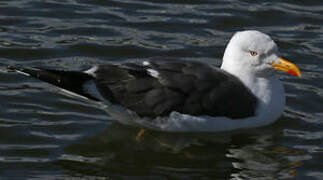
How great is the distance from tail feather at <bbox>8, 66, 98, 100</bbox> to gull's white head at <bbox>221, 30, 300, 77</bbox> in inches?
72.5

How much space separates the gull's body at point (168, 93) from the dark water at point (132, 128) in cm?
37

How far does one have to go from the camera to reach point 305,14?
14.2 m

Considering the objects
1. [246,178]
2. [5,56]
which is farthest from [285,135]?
[5,56]

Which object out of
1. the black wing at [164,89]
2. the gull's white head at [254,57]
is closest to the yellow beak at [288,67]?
the gull's white head at [254,57]

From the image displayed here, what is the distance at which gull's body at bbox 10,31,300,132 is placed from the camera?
32.5ft

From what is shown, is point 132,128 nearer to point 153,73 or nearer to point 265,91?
point 153,73

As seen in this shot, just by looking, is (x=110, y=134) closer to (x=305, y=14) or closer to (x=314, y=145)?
(x=314, y=145)

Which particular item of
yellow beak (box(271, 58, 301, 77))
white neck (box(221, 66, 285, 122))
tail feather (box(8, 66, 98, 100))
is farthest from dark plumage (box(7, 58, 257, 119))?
yellow beak (box(271, 58, 301, 77))

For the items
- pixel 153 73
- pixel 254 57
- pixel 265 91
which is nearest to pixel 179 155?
pixel 153 73

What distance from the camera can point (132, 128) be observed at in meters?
10.8

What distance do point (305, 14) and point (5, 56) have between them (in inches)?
197

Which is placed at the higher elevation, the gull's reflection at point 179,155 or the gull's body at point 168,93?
the gull's body at point 168,93

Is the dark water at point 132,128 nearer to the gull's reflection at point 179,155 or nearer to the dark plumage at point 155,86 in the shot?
the gull's reflection at point 179,155

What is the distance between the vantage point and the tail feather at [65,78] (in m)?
9.82
